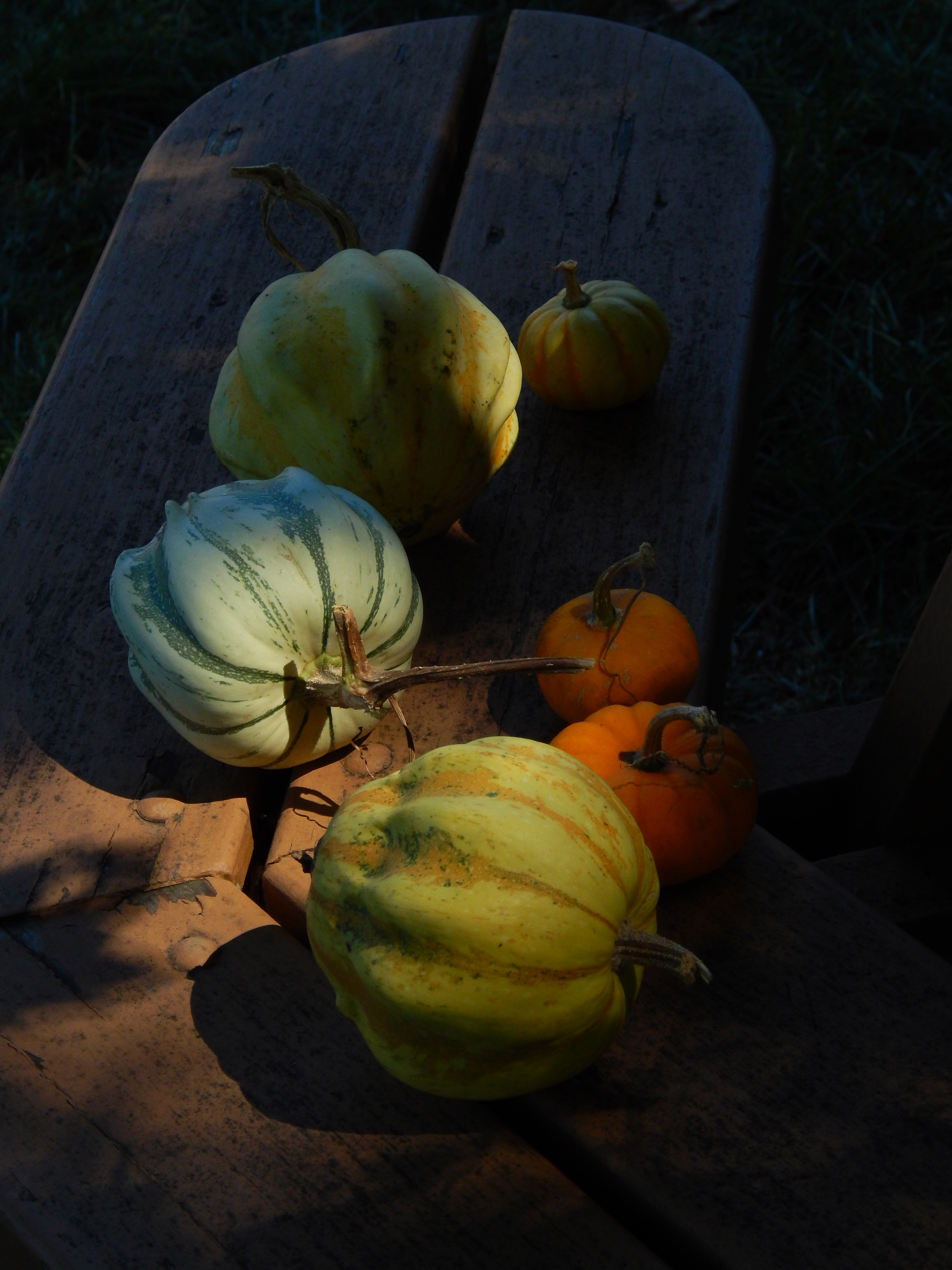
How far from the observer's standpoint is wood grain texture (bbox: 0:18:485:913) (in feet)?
5.42

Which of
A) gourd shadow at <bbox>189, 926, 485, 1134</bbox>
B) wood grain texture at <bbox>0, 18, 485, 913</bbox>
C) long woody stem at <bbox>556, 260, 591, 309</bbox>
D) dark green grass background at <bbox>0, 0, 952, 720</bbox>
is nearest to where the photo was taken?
gourd shadow at <bbox>189, 926, 485, 1134</bbox>

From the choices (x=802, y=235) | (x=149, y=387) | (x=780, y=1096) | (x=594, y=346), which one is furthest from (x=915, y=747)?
(x=802, y=235)

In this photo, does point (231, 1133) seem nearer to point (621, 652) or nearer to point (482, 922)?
point (482, 922)

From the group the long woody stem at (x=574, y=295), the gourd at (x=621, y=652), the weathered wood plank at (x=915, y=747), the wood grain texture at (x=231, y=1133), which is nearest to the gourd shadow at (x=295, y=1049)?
the wood grain texture at (x=231, y=1133)

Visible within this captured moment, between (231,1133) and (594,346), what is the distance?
1.33m

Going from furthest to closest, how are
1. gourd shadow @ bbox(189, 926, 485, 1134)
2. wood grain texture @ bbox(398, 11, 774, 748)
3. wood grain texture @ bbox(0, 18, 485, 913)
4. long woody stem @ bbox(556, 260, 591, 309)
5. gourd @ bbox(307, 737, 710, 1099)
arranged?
long woody stem @ bbox(556, 260, 591, 309) < wood grain texture @ bbox(398, 11, 774, 748) < wood grain texture @ bbox(0, 18, 485, 913) < gourd shadow @ bbox(189, 926, 485, 1134) < gourd @ bbox(307, 737, 710, 1099)

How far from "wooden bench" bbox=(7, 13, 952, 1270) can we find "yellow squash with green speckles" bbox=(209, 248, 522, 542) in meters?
0.24

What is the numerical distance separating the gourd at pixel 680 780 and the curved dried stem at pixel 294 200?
0.84 metres

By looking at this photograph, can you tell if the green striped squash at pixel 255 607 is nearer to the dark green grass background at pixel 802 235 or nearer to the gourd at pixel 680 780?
the gourd at pixel 680 780

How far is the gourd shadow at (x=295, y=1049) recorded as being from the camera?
127 cm

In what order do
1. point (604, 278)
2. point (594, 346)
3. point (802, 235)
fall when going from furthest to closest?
point (802, 235) → point (604, 278) → point (594, 346)

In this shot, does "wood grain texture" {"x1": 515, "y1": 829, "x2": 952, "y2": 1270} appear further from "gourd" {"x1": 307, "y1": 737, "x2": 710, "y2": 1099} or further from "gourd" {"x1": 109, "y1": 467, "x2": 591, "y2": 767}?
"gourd" {"x1": 109, "y1": 467, "x2": 591, "y2": 767}

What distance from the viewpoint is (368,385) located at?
5.45ft

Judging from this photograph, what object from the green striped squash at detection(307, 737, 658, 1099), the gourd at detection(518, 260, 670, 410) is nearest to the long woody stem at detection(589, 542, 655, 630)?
the green striped squash at detection(307, 737, 658, 1099)
